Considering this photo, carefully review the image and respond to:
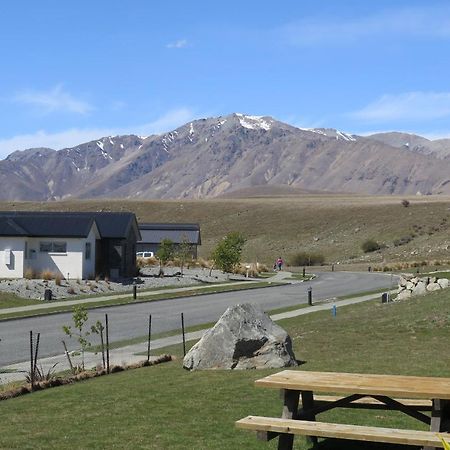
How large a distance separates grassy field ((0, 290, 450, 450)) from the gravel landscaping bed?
1013 inches

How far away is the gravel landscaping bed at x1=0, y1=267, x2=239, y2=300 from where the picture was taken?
43.1 m

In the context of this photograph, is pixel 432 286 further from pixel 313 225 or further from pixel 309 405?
pixel 313 225

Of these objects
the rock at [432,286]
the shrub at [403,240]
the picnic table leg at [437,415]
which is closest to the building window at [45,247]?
the rock at [432,286]

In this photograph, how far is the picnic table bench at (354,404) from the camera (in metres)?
7.86

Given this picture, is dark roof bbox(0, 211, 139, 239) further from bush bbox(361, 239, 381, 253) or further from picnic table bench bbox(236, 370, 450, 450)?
bush bbox(361, 239, 381, 253)

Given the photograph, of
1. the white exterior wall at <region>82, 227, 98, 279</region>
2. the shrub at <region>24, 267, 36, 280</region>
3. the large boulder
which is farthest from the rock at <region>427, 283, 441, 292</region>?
the shrub at <region>24, 267, 36, 280</region>

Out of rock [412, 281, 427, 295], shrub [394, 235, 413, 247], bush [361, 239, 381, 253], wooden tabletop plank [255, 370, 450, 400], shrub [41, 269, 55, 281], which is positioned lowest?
wooden tabletop plank [255, 370, 450, 400]

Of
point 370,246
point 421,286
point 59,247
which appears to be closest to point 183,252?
point 59,247

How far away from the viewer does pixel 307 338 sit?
20.6 metres

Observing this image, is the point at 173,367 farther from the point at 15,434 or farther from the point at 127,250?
the point at 127,250

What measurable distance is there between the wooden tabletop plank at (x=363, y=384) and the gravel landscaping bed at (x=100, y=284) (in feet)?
111

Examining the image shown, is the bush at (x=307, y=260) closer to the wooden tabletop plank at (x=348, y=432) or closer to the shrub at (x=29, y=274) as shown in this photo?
the shrub at (x=29, y=274)

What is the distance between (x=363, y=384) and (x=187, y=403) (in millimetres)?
3935

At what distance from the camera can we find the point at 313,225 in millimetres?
125875
